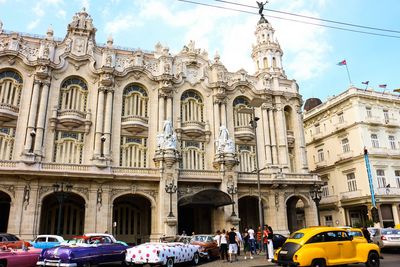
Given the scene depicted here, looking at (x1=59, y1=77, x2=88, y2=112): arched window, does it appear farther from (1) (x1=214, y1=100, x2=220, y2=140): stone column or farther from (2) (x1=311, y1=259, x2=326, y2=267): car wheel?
(2) (x1=311, y1=259, x2=326, y2=267): car wheel

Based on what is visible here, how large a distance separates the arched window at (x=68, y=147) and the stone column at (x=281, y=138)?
19.9 metres

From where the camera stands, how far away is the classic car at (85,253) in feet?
45.3

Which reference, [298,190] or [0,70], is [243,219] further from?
[0,70]

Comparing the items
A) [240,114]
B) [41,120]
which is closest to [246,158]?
[240,114]

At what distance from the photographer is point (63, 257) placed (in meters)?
13.8

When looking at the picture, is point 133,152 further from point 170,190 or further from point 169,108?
point 170,190

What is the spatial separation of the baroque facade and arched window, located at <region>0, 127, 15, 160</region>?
9 centimetres

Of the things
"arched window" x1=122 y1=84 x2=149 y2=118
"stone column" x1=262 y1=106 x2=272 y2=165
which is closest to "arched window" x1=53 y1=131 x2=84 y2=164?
"arched window" x1=122 y1=84 x2=149 y2=118

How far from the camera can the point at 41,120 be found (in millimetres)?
29312

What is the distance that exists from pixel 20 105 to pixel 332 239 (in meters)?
27.4

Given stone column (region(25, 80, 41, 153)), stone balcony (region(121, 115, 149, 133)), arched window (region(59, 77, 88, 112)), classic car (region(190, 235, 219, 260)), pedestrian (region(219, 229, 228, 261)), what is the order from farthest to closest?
stone balcony (region(121, 115, 149, 133)) → arched window (region(59, 77, 88, 112)) → stone column (region(25, 80, 41, 153)) → classic car (region(190, 235, 219, 260)) → pedestrian (region(219, 229, 228, 261))

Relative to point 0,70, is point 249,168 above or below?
below

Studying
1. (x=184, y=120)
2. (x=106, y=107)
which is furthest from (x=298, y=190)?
(x=106, y=107)

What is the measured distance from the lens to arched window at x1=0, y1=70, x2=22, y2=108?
29.6 metres
